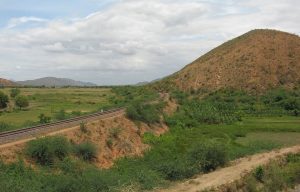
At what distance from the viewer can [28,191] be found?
23.6 metres

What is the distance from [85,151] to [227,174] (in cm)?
1003

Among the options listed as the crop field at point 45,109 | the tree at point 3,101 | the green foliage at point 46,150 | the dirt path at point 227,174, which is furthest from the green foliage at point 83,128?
the tree at point 3,101

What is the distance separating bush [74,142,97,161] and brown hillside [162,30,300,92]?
77598 millimetres

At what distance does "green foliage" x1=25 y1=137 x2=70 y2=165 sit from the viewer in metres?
30.5

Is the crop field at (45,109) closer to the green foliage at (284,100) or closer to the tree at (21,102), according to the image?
the tree at (21,102)

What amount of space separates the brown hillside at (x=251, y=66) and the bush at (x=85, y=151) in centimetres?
7760

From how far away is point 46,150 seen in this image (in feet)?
100

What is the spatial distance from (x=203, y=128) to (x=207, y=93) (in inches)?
1943

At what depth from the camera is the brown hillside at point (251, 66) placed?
113500 mm

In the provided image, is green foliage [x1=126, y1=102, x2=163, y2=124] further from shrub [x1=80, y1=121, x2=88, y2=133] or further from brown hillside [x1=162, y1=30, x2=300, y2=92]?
brown hillside [x1=162, y1=30, x2=300, y2=92]

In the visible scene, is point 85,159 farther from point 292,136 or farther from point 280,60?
point 280,60

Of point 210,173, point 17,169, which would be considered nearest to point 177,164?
point 210,173

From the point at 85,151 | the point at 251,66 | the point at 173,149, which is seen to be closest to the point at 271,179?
the point at 85,151

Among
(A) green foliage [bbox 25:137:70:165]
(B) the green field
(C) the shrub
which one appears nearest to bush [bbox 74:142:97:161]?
(B) the green field
